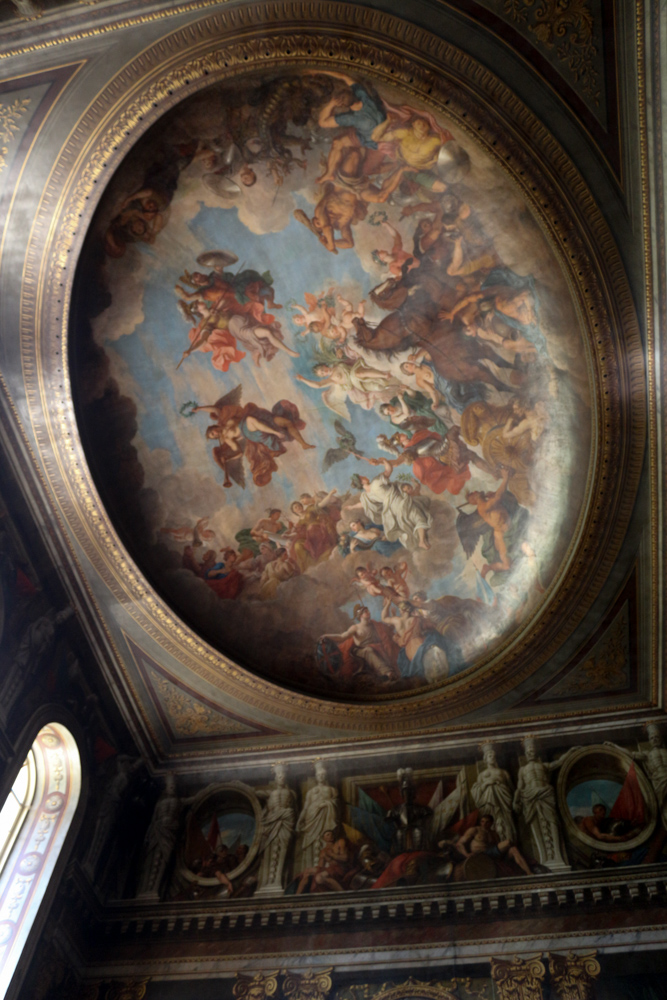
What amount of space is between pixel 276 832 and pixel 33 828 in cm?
338

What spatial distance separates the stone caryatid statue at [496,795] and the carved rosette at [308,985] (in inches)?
115

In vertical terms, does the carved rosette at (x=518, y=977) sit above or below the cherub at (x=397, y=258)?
below

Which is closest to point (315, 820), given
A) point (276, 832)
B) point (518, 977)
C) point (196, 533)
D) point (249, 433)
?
point (276, 832)

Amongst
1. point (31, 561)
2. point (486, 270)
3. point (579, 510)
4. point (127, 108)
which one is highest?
point (486, 270)

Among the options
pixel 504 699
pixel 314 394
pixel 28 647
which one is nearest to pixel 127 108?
pixel 314 394

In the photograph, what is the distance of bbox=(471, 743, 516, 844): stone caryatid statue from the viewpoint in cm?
1214

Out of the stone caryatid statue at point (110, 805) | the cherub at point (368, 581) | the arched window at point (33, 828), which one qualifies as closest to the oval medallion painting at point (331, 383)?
the cherub at point (368, 581)

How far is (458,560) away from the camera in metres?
13.8

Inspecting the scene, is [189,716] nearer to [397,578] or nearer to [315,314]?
[397,578]

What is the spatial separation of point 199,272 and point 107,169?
7.38 feet

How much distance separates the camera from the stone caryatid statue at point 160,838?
12.8m

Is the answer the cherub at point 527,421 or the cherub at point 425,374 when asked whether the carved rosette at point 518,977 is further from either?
→ the cherub at point 425,374

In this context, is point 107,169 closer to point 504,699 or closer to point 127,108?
point 127,108

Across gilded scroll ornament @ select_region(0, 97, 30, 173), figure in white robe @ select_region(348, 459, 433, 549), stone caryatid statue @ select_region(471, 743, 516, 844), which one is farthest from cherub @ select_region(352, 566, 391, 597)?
gilded scroll ornament @ select_region(0, 97, 30, 173)
